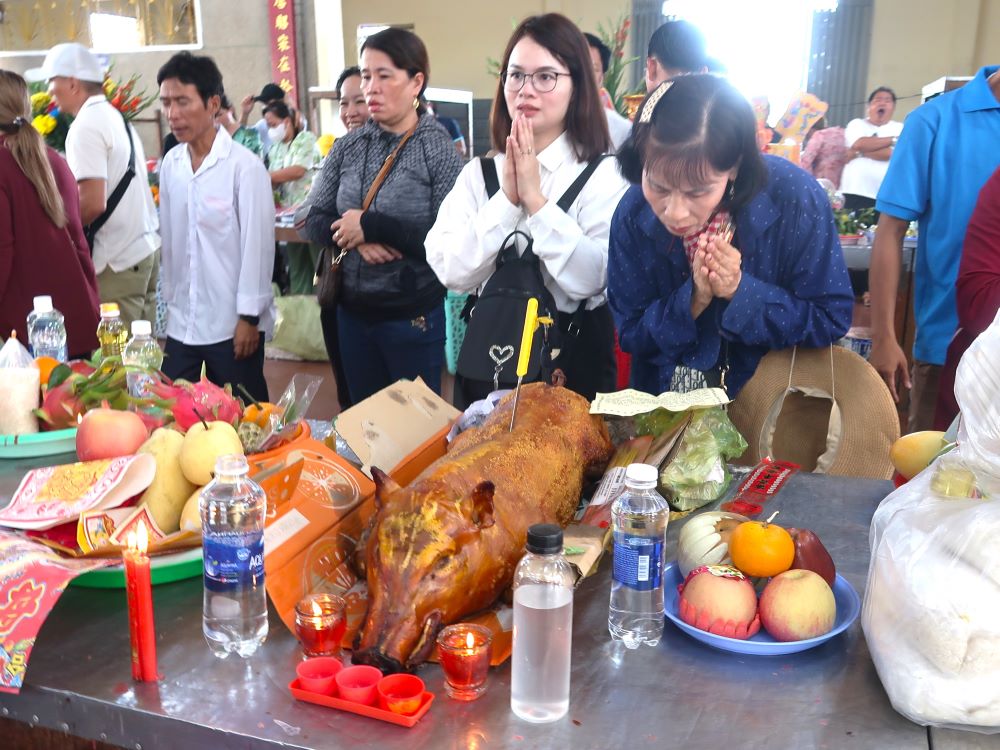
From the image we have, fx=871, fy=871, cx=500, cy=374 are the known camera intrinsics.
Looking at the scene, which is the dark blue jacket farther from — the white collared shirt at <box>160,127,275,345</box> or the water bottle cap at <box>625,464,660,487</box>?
the white collared shirt at <box>160,127,275,345</box>

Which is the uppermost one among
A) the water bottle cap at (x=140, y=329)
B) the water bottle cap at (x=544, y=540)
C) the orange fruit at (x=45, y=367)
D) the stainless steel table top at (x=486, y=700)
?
the water bottle cap at (x=544, y=540)

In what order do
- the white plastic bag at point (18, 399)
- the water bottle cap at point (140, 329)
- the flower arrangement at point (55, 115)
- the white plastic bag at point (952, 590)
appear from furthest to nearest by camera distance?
the flower arrangement at point (55, 115), the water bottle cap at point (140, 329), the white plastic bag at point (18, 399), the white plastic bag at point (952, 590)

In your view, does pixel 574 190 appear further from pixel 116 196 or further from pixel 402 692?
pixel 116 196

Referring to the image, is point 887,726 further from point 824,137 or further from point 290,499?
point 824,137

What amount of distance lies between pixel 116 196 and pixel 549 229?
234 centimetres

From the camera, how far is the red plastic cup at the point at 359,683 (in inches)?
37.1

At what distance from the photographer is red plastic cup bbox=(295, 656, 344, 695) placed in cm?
96

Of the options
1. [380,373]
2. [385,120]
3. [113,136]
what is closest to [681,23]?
[385,120]

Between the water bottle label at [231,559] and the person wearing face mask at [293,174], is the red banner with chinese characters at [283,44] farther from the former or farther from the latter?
the water bottle label at [231,559]

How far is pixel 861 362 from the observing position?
1753 millimetres

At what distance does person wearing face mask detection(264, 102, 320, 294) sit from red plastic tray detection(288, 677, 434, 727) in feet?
15.5

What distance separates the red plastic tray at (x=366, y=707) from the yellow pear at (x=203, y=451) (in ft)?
1.35

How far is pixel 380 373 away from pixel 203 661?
1.79m

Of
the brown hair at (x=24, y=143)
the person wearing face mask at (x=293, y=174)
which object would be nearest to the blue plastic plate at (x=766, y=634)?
the brown hair at (x=24, y=143)
